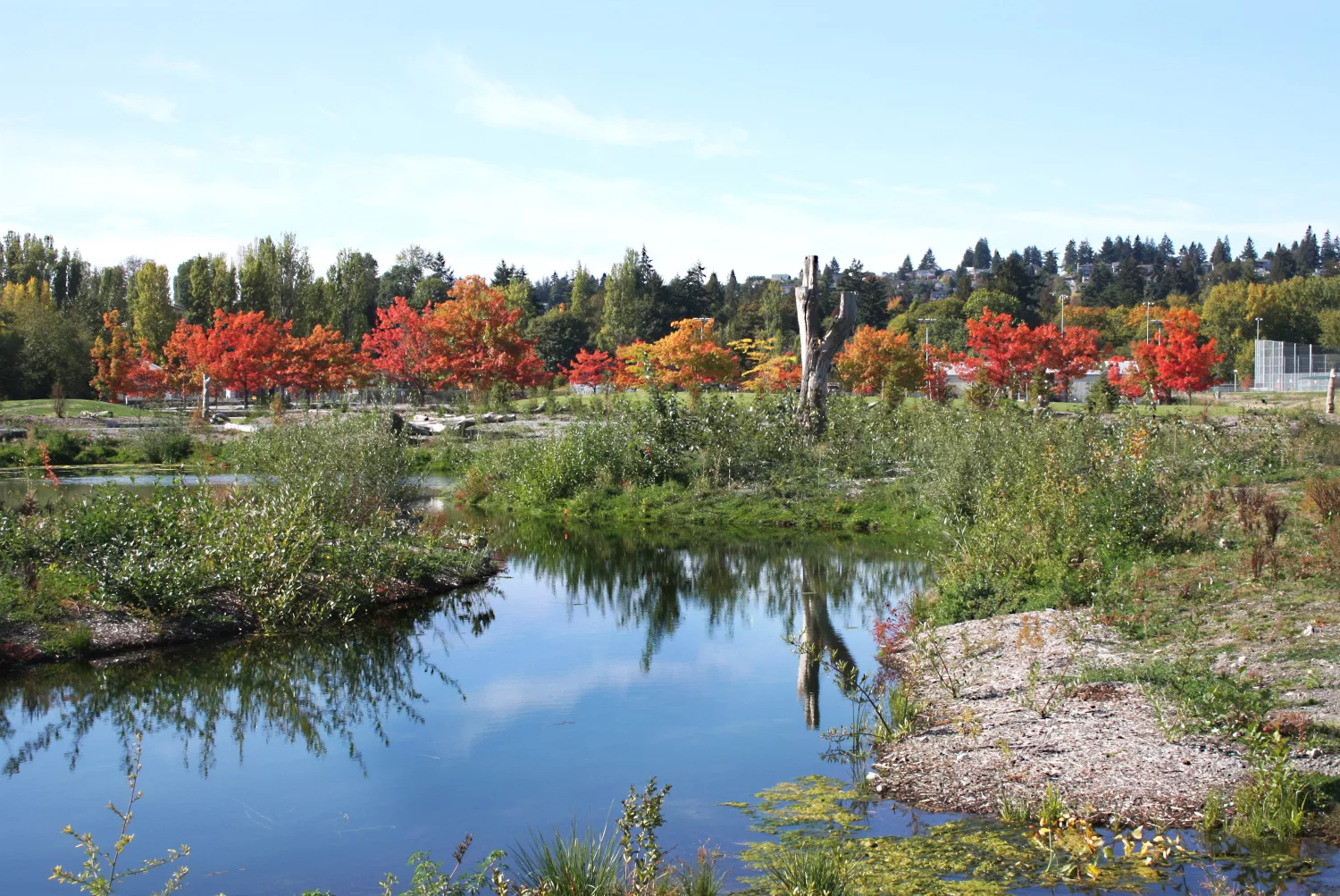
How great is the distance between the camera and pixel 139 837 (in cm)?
673

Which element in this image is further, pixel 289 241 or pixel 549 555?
pixel 289 241

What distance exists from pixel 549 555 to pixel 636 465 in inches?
212

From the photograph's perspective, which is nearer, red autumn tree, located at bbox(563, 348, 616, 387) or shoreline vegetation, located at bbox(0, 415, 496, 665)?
shoreline vegetation, located at bbox(0, 415, 496, 665)

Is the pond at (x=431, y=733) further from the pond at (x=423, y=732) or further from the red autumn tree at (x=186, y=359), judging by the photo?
the red autumn tree at (x=186, y=359)

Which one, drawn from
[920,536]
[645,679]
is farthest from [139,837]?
[920,536]

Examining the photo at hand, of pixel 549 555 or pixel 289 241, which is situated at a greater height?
pixel 289 241

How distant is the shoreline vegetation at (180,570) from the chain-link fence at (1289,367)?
51.0 meters

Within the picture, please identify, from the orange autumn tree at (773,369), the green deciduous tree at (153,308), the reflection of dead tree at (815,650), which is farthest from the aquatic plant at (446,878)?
the green deciduous tree at (153,308)

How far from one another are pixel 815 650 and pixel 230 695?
5.44m

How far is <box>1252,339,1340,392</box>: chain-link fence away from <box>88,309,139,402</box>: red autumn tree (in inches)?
2101

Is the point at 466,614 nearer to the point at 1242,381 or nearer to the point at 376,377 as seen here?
the point at 376,377

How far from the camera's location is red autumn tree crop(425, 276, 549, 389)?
40.7 m

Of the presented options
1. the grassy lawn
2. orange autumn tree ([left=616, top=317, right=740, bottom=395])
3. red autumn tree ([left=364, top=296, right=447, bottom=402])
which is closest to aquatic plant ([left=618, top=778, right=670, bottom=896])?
the grassy lawn

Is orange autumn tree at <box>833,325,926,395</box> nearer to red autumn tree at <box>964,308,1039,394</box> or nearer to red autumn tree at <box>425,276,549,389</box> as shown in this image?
red autumn tree at <box>964,308,1039,394</box>
